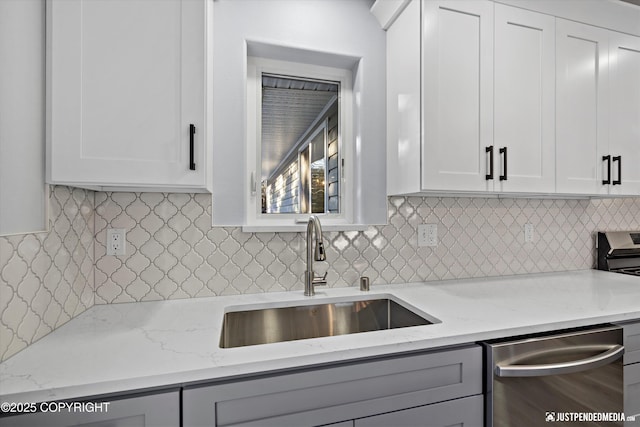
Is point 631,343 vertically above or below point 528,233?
below

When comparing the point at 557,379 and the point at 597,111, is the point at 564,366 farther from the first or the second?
the point at 597,111

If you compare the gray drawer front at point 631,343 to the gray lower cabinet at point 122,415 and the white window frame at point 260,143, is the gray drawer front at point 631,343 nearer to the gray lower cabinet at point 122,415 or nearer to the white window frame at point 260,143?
the white window frame at point 260,143

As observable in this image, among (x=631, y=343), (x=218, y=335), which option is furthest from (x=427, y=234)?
(x=218, y=335)

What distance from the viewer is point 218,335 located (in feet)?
3.51

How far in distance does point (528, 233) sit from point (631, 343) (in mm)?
854

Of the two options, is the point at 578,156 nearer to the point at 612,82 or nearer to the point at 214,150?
the point at 612,82

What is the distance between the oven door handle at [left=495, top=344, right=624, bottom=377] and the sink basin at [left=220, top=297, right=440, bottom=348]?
1.10ft

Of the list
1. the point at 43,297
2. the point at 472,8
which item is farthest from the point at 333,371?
the point at 472,8

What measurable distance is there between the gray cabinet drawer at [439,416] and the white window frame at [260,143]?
0.88 meters

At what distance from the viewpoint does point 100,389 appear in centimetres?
78

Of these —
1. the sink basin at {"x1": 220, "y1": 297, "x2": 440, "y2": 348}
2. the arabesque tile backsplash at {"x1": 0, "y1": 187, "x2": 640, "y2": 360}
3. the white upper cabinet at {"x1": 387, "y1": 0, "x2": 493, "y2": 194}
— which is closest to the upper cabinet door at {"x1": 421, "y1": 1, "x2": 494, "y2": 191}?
the white upper cabinet at {"x1": 387, "y1": 0, "x2": 493, "y2": 194}

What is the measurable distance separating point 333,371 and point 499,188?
3.80 ft

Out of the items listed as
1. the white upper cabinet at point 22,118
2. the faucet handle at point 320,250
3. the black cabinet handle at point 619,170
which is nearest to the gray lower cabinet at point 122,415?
the white upper cabinet at point 22,118

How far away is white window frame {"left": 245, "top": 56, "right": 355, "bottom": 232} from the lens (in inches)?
65.8
